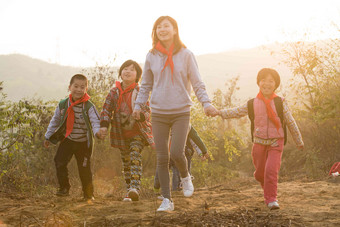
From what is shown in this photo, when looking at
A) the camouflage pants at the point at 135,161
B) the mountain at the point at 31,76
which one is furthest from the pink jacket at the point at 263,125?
the mountain at the point at 31,76

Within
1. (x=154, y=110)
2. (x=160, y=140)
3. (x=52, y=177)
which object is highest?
(x=154, y=110)

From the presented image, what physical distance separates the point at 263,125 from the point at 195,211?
1518mm

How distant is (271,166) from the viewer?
15.5 ft

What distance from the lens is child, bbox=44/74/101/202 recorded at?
17.3 feet

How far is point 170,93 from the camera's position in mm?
4195

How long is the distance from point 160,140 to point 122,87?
1626 millimetres

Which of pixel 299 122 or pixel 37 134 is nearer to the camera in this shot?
pixel 37 134

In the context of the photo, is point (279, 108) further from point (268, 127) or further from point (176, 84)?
point (176, 84)

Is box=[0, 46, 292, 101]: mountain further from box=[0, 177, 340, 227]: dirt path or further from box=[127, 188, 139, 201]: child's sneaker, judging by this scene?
box=[127, 188, 139, 201]: child's sneaker

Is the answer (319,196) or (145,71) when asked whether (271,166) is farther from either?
(145,71)

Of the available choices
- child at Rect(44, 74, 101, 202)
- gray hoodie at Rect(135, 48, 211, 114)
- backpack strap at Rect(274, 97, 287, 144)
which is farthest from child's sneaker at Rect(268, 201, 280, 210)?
child at Rect(44, 74, 101, 202)

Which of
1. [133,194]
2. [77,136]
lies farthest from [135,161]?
[77,136]

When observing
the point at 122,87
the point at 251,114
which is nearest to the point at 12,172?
the point at 122,87

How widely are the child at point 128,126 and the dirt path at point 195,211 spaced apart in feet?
1.89
